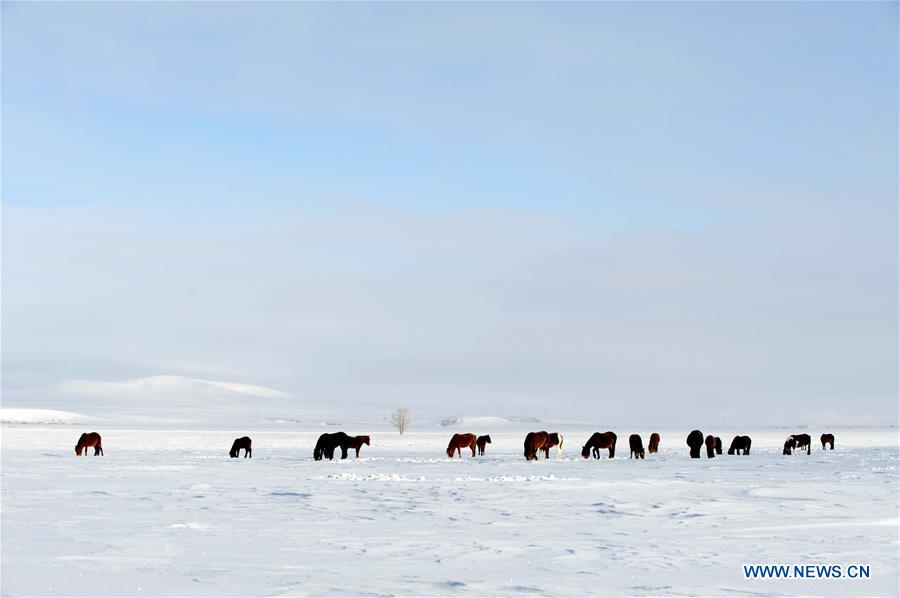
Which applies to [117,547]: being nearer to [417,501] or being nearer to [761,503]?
[417,501]

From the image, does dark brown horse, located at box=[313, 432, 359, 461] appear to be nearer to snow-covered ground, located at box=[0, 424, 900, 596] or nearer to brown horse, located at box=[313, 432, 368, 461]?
brown horse, located at box=[313, 432, 368, 461]

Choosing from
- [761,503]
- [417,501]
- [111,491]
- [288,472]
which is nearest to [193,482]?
[111,491]

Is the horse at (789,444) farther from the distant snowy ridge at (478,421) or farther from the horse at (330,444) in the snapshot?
the distant snowy ridge at (478,421)

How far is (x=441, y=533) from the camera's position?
42.0 ft

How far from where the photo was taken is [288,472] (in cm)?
2506

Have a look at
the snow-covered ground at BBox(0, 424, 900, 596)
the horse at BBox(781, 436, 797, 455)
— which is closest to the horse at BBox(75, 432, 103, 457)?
the snow-covered ground at BBox(0, 424, 900, 596)

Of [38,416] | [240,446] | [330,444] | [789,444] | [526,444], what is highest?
[789,444]

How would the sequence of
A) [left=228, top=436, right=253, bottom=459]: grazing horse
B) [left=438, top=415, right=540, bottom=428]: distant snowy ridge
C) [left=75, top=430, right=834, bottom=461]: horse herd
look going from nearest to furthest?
[left=75, top=430, right=834, bottom=461]: horse herd < [left=228, top=436, right=253, bottom=459]: grazing horse < [left=438, top=415, right=540, bottom=428]: distant snowy ridge

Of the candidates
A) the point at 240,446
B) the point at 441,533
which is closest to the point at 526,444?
the point at 240,446

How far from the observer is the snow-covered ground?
30.7 feet

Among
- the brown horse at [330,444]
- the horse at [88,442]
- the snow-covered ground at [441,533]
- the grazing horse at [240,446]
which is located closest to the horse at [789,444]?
the snow-covered ground at [441,533]

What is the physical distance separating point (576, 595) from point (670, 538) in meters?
3.88

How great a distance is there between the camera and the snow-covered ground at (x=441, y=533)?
9.35m

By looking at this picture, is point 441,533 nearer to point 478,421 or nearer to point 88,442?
point 88,442
